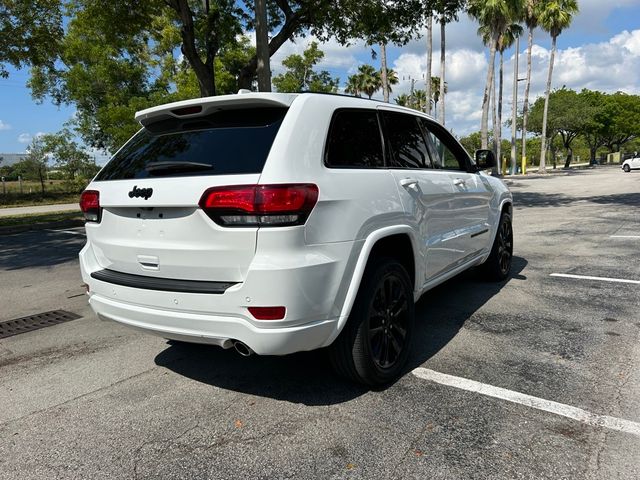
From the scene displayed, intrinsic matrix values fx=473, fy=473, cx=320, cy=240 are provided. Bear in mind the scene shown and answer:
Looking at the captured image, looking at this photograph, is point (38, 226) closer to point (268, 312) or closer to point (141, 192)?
point (141, 192)

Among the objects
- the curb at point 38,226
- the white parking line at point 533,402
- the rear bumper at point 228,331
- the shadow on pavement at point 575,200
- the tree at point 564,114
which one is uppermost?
the tree at point 564,114

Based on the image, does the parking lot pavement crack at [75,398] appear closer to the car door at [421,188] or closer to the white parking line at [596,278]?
the car door at [421,188]

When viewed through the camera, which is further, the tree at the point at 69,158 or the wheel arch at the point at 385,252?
the tree at the point at 69,158

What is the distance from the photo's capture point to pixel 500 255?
18.8ft

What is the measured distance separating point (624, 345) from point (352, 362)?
95.2 inches

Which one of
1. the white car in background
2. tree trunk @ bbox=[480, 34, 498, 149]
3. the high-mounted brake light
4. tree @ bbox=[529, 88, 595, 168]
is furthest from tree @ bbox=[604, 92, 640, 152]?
the high-mounted brake light

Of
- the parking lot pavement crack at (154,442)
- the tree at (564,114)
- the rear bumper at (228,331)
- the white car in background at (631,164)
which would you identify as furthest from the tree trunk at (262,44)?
the tree at (564,114)

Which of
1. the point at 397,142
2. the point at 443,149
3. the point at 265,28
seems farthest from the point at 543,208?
the point at 397,142

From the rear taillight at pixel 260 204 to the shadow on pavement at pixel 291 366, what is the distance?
1.27 meters

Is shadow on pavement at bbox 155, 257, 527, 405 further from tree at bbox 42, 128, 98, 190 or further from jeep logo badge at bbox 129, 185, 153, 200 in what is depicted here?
tree at bbox 42, 128, 98, 190

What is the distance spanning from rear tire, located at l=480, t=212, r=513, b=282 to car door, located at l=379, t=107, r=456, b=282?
1.66 metres

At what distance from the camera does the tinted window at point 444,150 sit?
14.0 ft

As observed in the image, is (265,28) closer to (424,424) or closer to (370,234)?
(370,234)

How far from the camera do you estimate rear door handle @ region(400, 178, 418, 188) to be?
3.39 metres
